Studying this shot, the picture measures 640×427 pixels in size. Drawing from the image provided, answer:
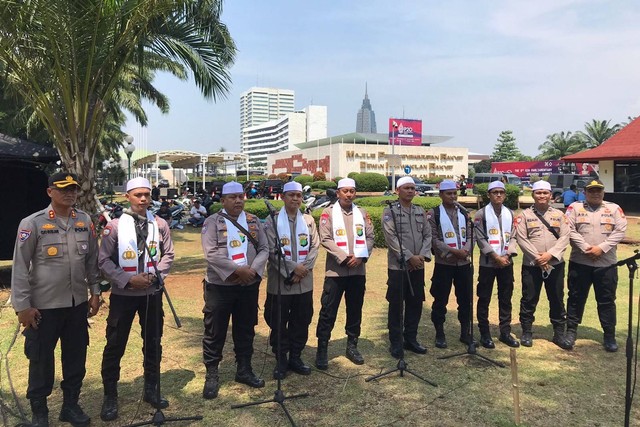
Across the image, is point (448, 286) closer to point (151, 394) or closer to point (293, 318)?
point (293, 318)

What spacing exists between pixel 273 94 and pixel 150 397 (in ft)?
611

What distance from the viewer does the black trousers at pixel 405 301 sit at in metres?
4.88

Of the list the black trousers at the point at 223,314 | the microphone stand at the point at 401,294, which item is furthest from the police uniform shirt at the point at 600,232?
the black trousers at the point at 223,314

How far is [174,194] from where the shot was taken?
84.9ft

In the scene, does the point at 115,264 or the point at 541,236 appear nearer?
the point at 115,264

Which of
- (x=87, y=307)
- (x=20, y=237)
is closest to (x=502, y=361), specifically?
(x=87, y=307)

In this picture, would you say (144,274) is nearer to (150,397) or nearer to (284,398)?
(150,397)

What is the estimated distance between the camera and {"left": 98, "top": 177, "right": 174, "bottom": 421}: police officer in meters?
3.60

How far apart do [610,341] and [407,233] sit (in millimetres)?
2607

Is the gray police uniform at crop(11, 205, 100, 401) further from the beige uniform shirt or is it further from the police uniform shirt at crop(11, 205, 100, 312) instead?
the beige uniform shirt

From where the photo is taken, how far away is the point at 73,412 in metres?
3.52

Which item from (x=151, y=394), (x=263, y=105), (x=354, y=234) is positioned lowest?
(x=151, y=394)

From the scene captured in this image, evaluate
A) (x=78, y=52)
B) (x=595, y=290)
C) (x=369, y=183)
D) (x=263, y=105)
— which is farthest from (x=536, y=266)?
(x=263, y=105)

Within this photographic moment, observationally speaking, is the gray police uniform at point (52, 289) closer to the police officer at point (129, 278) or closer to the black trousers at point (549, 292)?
the police officer at point (129, 278)
